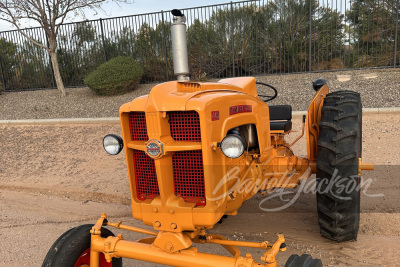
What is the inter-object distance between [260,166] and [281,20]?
10069mm

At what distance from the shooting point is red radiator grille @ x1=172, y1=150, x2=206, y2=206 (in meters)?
2.58

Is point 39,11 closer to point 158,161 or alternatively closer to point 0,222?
point 0,222

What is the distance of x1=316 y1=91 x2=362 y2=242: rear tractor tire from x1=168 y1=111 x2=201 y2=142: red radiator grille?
5.07ft

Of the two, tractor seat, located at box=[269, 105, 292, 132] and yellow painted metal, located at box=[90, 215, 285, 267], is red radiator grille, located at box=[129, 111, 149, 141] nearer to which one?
yellow painted metal, located at box=[90, 215, 285, 267]

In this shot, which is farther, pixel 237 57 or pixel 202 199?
A: pixel 237 57

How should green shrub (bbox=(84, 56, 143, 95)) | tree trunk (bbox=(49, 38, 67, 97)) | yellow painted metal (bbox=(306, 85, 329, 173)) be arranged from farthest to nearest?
tree trunk (bbox=(49, 38, 67, 97))
green shrub (bbox=(84, 56, 143, 95))
yellow painted metal (bbox=(306, 85, 329, 173))

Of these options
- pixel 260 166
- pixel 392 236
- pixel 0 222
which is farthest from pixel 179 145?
pixel 0 222

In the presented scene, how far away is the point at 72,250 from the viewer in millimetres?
2721

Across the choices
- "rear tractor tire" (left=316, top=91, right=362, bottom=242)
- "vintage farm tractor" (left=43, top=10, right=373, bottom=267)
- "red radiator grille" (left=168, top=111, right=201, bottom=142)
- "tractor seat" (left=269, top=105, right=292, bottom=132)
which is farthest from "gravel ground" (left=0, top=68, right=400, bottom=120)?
"red radiator grille" (left=168, top=111, right=201, bottom=142)

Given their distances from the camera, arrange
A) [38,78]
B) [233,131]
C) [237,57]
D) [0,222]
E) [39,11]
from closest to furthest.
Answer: [233,131] → [0,222] → [39,11] → [237,57] → [38,78]

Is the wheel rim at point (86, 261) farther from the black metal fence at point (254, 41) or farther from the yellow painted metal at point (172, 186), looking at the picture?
the black metal fence at point (254, 41)

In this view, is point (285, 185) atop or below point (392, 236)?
atop

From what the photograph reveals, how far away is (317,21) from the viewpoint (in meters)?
11.9

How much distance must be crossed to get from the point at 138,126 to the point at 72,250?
1.08m
